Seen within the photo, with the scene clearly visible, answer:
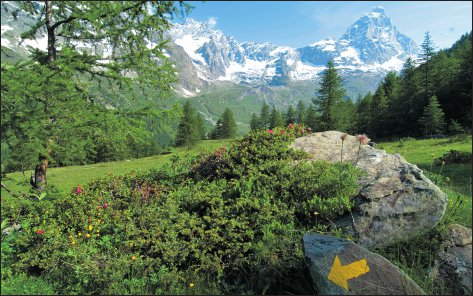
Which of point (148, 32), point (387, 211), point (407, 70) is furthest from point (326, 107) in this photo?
point (387, 211)

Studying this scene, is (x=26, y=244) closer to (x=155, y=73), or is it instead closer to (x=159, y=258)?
(x=159, y=258)

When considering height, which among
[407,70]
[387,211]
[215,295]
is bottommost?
[215,295]

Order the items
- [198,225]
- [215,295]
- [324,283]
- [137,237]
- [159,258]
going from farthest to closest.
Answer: [198,225] → [137,237] → [159,258] → [215,295] → [324,283]

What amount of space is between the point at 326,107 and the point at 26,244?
53.0 m

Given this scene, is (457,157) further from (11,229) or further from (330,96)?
(330,96)

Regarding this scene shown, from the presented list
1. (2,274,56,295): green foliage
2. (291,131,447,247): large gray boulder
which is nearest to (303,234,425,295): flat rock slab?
(291,131,447,247): large gray boulder

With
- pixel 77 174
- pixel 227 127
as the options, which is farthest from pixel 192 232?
pixel 227 127

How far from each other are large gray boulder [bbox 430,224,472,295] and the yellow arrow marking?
1301 millimetres

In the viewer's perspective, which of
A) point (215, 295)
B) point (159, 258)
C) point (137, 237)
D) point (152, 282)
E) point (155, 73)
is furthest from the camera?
point (155, 73)

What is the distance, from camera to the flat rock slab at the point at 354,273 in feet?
11.7

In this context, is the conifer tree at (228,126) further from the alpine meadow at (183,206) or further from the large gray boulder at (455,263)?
the large gray boulder at (455,263)

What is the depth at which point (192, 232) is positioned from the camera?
217 inches

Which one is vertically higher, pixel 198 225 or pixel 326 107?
pixel 326 107

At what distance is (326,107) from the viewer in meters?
54.1
